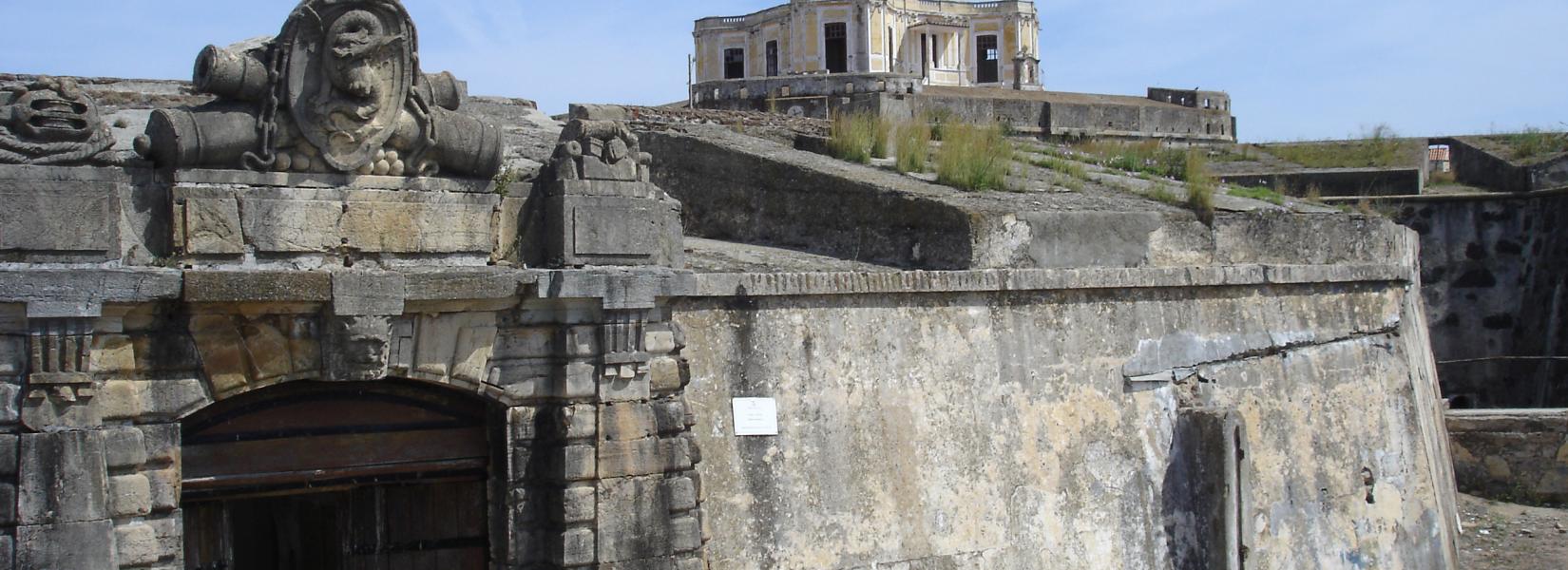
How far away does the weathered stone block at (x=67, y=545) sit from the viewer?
672 centimetres

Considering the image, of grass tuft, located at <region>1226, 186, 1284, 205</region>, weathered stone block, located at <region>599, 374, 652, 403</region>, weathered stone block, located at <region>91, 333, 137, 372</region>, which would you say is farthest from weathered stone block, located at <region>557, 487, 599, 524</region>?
grass tuft, located at <region>1226, 186, 1284, 205</region>

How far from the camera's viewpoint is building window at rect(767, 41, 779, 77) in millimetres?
33781

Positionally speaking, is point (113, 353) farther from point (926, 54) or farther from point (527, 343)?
point (926, 54)

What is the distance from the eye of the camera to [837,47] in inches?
1332

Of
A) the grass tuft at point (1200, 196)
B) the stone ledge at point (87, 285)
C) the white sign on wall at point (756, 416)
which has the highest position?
the grass tuft at point (1200, 196)

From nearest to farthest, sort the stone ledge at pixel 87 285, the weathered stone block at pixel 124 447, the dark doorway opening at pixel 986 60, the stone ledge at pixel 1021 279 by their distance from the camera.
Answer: the stone ledge at pixel 87 285
the weathered stone block at pixel 124 447
the stone ledge at pixel 1021 279
the dark doorway opening at pixel 986 60

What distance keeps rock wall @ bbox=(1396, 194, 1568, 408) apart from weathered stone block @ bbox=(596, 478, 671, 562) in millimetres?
14493

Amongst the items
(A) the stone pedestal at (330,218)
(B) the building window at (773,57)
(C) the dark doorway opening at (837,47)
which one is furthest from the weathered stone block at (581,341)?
(B) the building window at (773,57)

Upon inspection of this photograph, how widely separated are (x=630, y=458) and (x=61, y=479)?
2.78 metres

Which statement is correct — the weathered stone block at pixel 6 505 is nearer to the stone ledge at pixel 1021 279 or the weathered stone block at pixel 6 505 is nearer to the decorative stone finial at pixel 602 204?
the decorative stone finial at pixel 602 204

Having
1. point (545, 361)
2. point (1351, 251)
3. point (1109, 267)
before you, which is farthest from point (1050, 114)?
point (545, 361)

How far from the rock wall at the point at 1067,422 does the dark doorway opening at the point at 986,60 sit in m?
24.7

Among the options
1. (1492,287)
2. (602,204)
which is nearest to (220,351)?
(602,204)

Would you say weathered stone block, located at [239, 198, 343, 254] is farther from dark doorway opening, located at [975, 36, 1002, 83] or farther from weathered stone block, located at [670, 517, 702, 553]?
dark doorway opening, located at [975, 36, 1002, 83]
